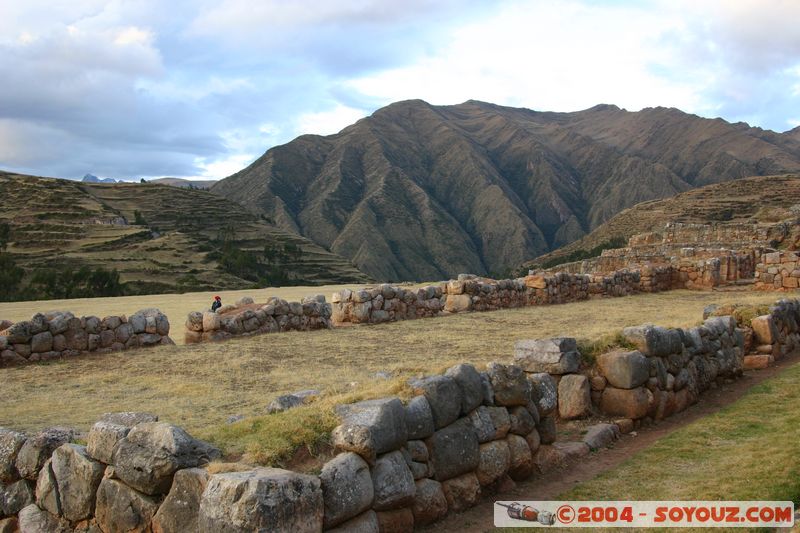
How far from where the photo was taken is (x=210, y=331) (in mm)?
15422

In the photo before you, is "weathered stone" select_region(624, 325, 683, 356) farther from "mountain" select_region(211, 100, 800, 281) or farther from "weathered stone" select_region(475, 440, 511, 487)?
"mountain" select_region(211, 100, 800, 281)

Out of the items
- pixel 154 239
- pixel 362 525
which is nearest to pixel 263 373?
pixel 362 525

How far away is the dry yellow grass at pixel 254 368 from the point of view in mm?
8633

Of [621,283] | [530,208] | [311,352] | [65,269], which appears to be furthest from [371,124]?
[311,352]

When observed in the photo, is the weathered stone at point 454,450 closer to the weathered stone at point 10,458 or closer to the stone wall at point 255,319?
the weathered stone at point 10,458

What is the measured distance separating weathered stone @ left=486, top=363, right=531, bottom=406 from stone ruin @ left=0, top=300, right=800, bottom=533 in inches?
0.6

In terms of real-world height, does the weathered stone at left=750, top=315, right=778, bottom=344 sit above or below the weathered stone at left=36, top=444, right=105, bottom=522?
above

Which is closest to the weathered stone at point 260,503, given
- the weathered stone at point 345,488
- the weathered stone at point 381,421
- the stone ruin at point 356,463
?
the stone ruin at point 356,463

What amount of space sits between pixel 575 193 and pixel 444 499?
143 meters

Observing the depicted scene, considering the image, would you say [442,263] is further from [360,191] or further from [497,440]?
[497,440]

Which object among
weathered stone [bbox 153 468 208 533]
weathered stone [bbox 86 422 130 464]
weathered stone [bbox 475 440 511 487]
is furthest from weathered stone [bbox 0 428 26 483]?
weathered stone [bbox 475 440 511 487]

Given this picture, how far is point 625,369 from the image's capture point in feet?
29.1

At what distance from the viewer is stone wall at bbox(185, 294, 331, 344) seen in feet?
50.6

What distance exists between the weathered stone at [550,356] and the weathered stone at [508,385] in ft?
4.95
